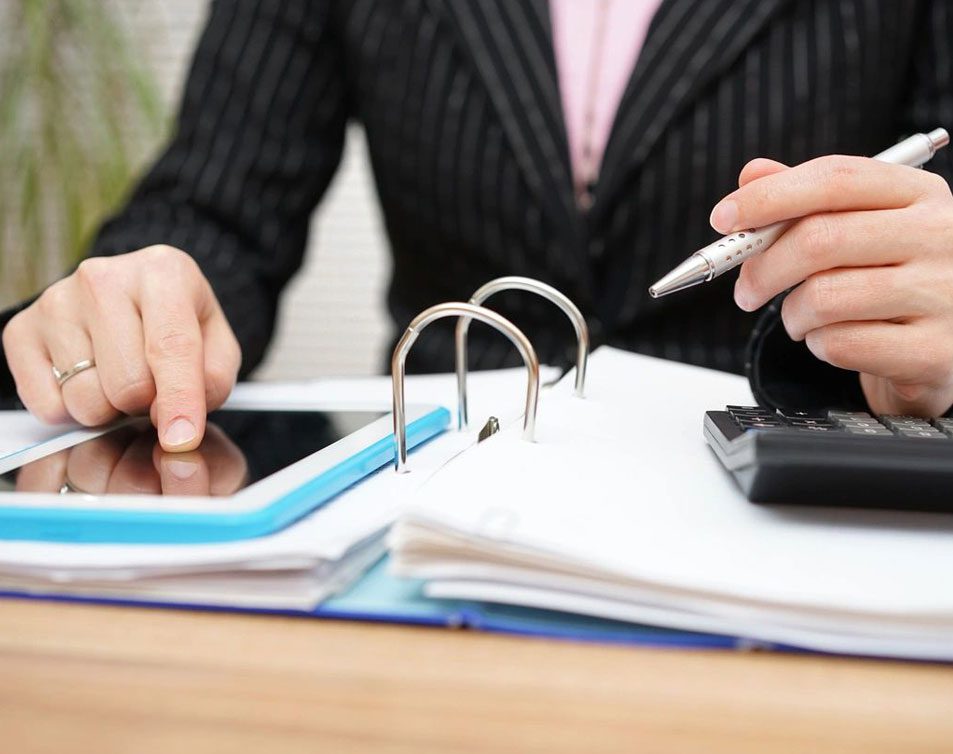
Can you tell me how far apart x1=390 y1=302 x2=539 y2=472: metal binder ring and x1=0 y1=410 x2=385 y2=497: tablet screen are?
0.04 m

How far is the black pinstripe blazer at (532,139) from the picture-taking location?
71 centimetres

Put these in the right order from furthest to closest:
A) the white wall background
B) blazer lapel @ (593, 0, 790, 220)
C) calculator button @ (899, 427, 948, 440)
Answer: the white wall background
blazer lapel @ (593, 0, 790, 220)
calculator button @ (899, 427, 948, 440)

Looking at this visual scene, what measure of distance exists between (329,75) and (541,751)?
30.7 inches

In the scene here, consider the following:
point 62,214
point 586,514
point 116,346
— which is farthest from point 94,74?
point 586,514

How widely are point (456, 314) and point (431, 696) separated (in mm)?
171

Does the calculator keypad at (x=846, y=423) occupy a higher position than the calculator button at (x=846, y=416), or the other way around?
the calculator keypad at (x=846, y=423)

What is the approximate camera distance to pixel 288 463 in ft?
1.17

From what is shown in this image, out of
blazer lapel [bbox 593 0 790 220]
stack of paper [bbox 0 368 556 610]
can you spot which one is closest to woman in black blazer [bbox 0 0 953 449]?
blazer lapel [bbox 593 0 790 220]

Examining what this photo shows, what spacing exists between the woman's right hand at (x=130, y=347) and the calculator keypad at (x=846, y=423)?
0.78 feet

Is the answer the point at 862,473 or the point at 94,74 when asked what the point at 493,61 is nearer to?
the point at 862,473

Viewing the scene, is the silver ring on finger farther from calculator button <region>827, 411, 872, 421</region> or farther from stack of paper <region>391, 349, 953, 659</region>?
calculator button <region>827, 411, 872, 421</region>

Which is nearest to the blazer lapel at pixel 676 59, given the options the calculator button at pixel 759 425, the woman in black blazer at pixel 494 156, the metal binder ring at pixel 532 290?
the woman in black blazer at pixel 494 156

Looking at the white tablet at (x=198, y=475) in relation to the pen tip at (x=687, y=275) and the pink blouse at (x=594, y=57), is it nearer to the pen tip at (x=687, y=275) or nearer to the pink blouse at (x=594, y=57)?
the pen tip at (x=687, y=275)

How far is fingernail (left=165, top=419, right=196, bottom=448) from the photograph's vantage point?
0.40 meters
